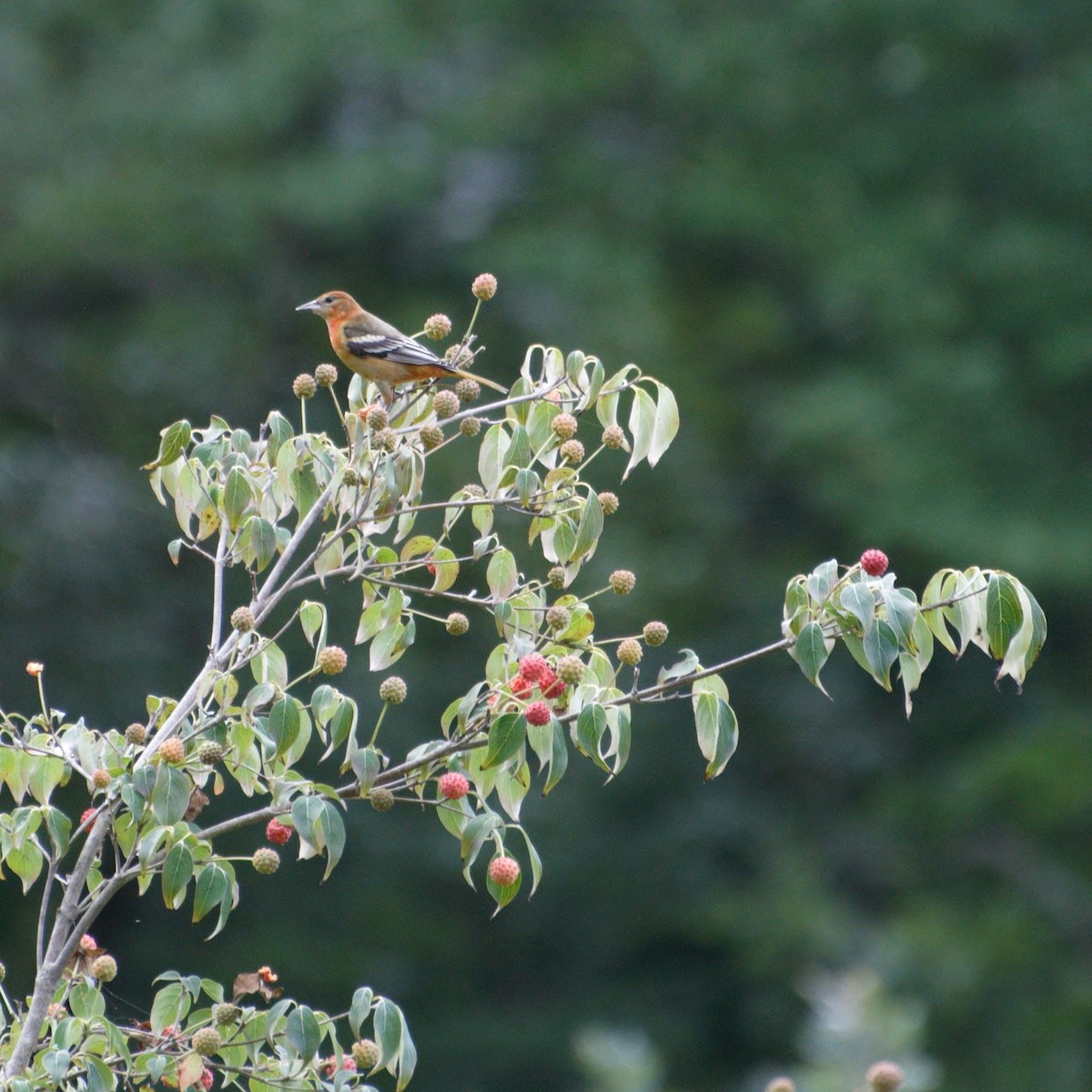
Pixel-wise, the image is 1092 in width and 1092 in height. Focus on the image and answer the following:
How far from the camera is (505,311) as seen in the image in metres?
13.3

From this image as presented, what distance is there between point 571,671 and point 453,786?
241 mm

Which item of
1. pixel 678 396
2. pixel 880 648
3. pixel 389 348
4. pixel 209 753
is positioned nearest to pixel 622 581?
pixel 880 648

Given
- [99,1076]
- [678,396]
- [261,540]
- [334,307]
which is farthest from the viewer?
[678,396]

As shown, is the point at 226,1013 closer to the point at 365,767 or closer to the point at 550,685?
the point at 365,767

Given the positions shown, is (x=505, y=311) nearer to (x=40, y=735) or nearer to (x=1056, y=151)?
(x=1056, y=151)

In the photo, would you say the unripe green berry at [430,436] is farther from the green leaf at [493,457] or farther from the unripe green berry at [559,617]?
the unripe green berry at [559,617]

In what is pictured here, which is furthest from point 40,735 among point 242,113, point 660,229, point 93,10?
point 93,10

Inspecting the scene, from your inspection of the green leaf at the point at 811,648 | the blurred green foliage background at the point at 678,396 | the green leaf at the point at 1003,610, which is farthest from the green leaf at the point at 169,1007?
the blurred green foliage background at the point at 678,396

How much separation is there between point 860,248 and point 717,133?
2.42m

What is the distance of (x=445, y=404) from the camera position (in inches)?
110

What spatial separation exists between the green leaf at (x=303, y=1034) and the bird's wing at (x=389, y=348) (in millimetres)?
1962

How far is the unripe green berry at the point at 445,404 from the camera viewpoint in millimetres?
2783

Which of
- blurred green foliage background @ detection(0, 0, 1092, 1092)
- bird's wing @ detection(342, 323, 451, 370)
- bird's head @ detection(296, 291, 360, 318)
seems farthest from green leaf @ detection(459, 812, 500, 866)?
blurred green foliage background @ detection(0, 0, 1092, 1092)

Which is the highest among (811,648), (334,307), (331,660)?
→ (334,307)
